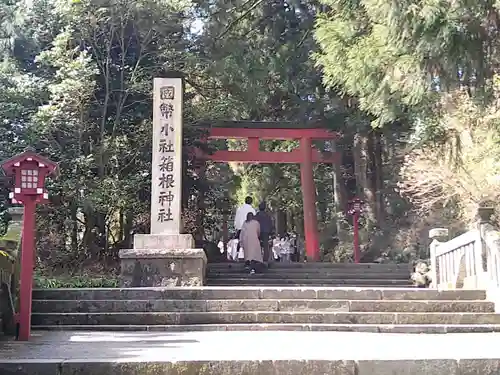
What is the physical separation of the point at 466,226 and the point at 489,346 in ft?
28.0

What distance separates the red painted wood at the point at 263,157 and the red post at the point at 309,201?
23 cm

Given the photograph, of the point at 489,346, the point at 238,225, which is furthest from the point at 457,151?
the point at 489,346

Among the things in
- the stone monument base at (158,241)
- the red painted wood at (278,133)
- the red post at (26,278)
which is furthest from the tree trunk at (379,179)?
the red post at (26,278)

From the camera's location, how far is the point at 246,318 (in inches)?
295

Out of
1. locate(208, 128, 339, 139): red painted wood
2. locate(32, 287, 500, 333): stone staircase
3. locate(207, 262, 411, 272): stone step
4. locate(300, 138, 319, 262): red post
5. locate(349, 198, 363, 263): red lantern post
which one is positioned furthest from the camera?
locate(300, 138, 319, 262): red post

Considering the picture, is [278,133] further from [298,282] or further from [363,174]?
[298,282]

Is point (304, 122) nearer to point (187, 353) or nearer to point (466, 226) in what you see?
point (466, 226)

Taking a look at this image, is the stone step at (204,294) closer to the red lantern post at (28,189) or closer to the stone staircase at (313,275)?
the red lantern post at (28,189)

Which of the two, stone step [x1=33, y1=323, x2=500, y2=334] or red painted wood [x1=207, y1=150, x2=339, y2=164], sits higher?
red painted wood [x1=207, y1=150, x2=339, y2=164]

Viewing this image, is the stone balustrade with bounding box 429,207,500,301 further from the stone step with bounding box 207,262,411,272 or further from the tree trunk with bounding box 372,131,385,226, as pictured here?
the tree trunk with bounding box 372,131,385,226

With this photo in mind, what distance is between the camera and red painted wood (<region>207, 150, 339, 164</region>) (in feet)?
57.7

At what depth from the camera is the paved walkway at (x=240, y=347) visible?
170 inches

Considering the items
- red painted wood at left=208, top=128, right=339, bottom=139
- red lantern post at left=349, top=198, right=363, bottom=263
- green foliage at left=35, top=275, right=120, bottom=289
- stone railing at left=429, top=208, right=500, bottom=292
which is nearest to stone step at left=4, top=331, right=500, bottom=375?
stone railing at left=429, top=208, right=500, bottom=292

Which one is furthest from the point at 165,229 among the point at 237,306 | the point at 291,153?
the point at 291,153
